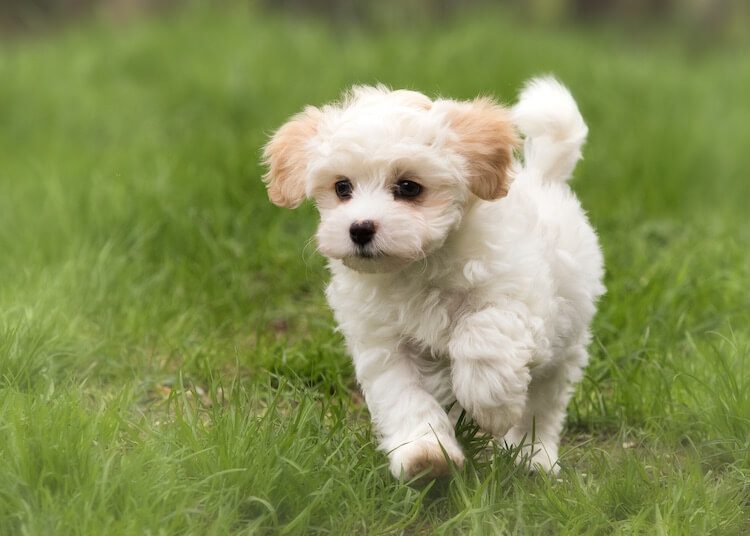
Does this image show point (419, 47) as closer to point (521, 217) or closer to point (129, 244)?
point (129, 244)

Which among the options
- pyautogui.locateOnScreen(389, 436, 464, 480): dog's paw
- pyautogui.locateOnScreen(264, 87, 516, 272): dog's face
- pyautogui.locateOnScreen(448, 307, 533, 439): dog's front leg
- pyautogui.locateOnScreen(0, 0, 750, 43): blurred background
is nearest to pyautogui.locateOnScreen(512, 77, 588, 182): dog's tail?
pyautogui.locateOnScreen(264, 87, 516, 272): dog's face

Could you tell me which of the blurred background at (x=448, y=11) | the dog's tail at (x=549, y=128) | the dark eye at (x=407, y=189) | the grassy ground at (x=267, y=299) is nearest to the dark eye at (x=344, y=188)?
the dark eye at (x=407, y=189)

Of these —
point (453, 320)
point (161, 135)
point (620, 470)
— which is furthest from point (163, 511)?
point (161, 135)

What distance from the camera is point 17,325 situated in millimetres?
4152

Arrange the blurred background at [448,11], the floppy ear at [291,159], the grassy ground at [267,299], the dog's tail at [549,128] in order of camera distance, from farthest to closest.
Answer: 1. the blurred background at [448,11]
2. the dog's tail at [549,128]
3. the floppy ear at [291,159]
4. the grassy ground at [267,299]

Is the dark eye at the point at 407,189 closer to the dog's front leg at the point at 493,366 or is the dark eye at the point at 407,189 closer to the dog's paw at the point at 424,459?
the dog's front leg at the point at 493,366

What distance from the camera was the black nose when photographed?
3.23 metres

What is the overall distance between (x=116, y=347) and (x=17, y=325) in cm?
50

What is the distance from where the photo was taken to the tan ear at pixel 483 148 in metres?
3.43

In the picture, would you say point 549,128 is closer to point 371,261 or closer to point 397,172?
point 397,172

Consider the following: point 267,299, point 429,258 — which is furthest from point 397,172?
point 267,299

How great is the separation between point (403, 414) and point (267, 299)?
2007 millimetres

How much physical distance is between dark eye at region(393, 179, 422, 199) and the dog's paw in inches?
27.0

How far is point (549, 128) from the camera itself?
Result: 4121 millimetres
